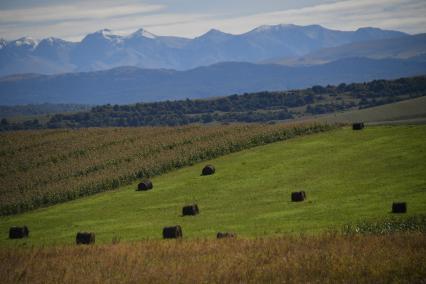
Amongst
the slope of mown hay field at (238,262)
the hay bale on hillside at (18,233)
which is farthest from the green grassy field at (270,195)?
the slope of mown hay field at (238,262)

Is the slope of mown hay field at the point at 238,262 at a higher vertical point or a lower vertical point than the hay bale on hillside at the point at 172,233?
higher

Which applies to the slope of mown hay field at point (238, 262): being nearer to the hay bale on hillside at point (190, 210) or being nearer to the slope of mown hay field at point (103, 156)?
the hay bale on hillside at point (190, 210)

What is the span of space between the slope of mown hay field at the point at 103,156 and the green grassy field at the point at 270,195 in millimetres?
2972

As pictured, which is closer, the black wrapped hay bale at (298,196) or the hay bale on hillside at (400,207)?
the hay bale on hillside at (400,207)

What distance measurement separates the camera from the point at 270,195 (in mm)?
47281

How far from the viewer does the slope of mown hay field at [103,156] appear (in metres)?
61.2

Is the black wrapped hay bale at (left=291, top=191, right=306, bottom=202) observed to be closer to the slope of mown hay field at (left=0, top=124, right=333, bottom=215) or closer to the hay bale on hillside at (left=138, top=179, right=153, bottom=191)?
the hay bale on hillside at (left=138, top=179, right=153, bottom=191)

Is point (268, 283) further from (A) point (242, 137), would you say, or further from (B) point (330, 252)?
(A) point (242, 137)

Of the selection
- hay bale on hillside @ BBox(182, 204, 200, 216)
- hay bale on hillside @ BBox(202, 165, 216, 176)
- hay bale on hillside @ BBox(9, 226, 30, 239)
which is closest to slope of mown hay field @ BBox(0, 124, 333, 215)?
hay bale on hillside @ BBox(202, 165, 216, 176)

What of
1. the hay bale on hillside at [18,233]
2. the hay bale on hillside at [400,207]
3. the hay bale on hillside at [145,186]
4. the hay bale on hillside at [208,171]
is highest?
the hay bale on hillside at [400,207]

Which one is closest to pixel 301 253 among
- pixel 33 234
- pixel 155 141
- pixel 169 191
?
pixel 33 234

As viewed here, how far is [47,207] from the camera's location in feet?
189

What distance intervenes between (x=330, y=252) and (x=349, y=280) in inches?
141

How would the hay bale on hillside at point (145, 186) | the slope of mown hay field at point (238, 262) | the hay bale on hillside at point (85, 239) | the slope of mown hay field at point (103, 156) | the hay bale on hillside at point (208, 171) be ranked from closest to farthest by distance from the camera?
the slope of mown hay field at point (238, 262) < the hay bale on hillside at point (85, 239) < the hay bale on hillside at point (145, 186) < the hay bale on hillside at point (208, 171) < the slope of mown hay field at point (103, 156)
